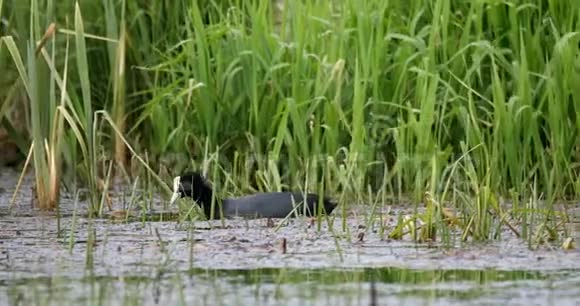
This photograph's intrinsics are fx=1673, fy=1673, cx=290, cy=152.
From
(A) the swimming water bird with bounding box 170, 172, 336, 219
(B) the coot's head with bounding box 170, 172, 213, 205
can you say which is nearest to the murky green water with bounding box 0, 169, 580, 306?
(A) the swimming water bird with bounding box 170, 172, 336, 219

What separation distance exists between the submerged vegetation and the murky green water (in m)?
0.53

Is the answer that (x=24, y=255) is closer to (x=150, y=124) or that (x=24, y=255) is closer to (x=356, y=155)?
(x=356, y=155)

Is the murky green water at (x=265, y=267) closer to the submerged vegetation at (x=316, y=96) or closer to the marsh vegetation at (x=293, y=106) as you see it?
the marsh vegetation at (x=293, y=106)

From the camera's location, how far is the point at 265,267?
18.5ft

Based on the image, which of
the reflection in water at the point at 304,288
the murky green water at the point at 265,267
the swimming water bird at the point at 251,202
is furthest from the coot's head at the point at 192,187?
the reflection in water at the point at 304,288

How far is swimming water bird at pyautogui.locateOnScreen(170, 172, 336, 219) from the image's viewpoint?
704 cm

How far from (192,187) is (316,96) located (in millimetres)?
776

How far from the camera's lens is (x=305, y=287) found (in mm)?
5125

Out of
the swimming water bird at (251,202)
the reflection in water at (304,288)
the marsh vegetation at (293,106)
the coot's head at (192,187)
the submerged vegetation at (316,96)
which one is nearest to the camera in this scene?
the reflection in water at (304,288)

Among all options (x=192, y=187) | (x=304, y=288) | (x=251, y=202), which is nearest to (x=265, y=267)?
(x=304, y=288)

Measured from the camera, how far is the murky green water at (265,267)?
4.93 metres

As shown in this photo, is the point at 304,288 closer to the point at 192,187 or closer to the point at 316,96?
the point at 192,187

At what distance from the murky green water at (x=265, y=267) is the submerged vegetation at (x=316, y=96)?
53 cm

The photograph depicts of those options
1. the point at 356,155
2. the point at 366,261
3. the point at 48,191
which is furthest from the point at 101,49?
the point at 366,261
